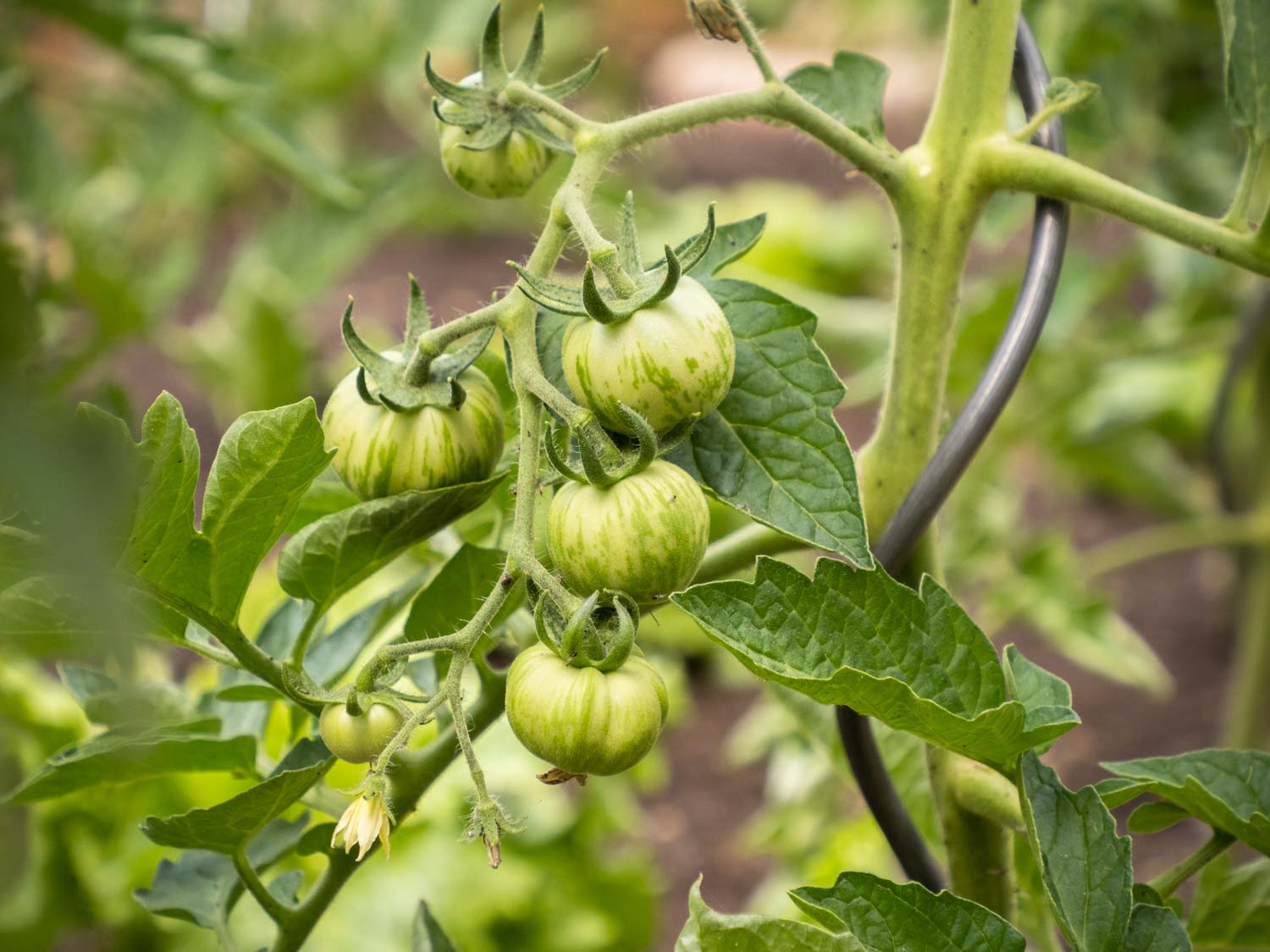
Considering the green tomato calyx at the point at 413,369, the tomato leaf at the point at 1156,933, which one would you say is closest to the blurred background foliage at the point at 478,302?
the green tomato calyx at the point at 413,369

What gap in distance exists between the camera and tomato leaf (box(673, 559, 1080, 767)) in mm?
440

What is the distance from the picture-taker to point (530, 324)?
0.45m

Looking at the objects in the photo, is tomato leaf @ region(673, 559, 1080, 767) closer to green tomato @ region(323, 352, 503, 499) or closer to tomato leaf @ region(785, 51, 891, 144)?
green tomato @ region(323, 352, 503, 499)

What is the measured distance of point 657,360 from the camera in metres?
0.42

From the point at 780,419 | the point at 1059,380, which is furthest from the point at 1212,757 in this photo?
the point at 1059,380

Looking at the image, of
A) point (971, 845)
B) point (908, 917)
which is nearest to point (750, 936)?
point (908, 917)

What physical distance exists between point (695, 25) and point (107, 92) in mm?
1542

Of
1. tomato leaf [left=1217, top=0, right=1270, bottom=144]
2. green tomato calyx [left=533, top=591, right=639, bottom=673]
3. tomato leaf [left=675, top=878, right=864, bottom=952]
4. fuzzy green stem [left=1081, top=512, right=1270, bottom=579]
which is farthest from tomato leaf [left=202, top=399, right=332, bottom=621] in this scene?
fuzzy green stem [left=1081, top=512, right=1270, bottom=579]

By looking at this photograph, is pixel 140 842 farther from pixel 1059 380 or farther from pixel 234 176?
pixel 234 176

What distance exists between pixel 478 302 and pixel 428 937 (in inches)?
11.7

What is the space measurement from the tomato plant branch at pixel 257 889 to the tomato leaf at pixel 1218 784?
365 millimetres

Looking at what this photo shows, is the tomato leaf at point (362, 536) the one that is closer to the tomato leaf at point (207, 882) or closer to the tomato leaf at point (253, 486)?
the tomato leaf at point (253, 486)

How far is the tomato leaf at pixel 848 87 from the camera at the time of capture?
1.92ft

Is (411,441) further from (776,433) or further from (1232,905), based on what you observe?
(1232,905)
